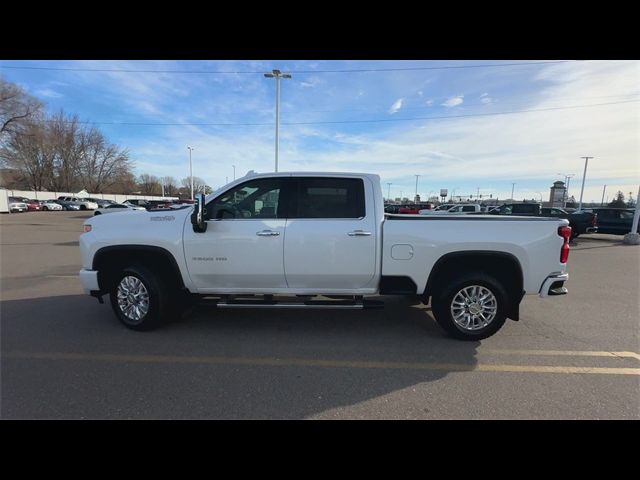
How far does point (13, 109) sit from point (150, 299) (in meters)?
53.2

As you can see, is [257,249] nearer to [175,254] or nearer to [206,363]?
[175,254]

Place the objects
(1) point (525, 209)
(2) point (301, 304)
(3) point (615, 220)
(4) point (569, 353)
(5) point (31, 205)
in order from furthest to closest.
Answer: (5) point (31, 205) < (1) point (525, 209) < (3) point (615, 220) < (2) point (301, 304) < (4) point (569, 353)

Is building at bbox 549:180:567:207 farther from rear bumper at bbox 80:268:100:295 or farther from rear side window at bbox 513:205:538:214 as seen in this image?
rear bumper at bbox 80:268:100:295

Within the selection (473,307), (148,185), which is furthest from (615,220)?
(148,185)

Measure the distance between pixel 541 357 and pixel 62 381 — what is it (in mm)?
4984

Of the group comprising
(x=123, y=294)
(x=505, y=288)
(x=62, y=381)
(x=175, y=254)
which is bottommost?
(x=62, y=381)

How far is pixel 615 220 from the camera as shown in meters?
17.8

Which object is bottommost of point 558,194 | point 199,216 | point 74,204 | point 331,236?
point 74,204

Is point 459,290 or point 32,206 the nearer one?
point 459,290

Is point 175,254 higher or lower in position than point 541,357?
higher

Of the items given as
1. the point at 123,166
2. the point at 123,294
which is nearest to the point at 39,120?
the point at 123,166

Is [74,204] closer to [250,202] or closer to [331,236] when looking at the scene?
[250,202]

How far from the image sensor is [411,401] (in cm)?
292

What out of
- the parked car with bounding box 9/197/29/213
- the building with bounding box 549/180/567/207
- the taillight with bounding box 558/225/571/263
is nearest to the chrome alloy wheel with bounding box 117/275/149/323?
the taillight with bounding box 558/225/571/263
